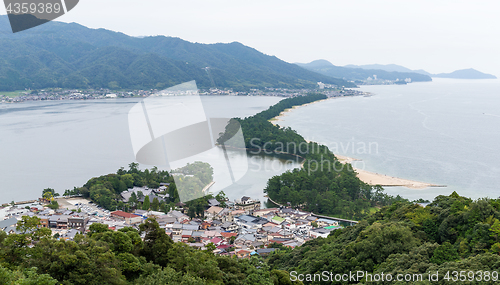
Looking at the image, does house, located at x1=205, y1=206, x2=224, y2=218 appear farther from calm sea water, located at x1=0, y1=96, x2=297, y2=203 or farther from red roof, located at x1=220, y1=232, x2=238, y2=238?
red roof, located at x1=220, y1=232, x2=238, y2=238

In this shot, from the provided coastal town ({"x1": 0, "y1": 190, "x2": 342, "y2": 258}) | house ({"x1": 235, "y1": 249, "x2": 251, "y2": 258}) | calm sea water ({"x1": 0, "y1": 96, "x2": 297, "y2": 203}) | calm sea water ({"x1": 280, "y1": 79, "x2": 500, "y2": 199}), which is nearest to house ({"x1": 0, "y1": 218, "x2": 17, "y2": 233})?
coastal town ({"x1": 0, "y1": 190, "x2": 342, "y2": 258})

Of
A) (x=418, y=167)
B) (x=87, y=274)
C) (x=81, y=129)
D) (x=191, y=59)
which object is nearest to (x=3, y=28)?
(x=191, y=59)

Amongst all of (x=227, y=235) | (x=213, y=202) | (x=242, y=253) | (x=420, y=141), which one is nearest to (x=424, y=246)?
(x=242, y=253)

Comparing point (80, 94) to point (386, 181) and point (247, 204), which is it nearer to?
point (247, 204)

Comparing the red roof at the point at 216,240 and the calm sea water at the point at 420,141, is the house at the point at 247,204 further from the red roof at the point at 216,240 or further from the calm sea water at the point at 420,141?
the calm sea water at the point at 420,141

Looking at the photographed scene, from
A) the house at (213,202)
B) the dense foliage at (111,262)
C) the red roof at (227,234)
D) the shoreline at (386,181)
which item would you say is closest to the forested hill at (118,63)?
the shoreline at (386,181)

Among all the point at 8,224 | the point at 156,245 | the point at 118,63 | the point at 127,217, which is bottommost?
the point at 127,217
